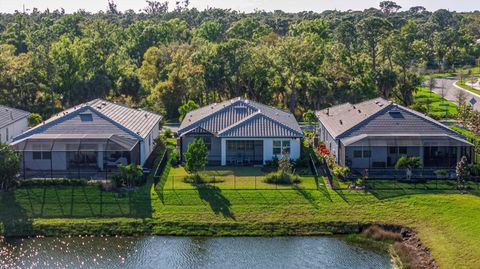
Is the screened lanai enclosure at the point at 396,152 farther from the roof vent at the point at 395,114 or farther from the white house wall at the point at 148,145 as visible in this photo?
the white house wall at the point at 148,145

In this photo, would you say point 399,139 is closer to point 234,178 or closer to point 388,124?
point 388,124

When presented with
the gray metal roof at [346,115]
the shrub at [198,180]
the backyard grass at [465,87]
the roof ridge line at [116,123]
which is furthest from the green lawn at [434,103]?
the roof ridge line at [116,123]

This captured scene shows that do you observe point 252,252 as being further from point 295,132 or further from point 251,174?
point 295,132

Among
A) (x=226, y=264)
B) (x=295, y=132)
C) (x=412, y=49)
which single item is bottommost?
(x=226, y=264)

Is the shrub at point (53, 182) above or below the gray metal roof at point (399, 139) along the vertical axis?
below

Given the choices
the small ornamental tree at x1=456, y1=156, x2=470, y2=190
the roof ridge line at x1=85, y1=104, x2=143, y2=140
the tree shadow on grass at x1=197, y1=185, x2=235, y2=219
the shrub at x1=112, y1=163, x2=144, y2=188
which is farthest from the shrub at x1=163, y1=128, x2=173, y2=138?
the small ornamental tree at x1=456, y1=156, x2=470, y2=190

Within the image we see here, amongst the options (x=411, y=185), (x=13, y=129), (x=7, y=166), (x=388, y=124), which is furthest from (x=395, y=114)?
(x=13, y=129)

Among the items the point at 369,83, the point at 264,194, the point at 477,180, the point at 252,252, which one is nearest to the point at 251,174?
the point at 264,194
